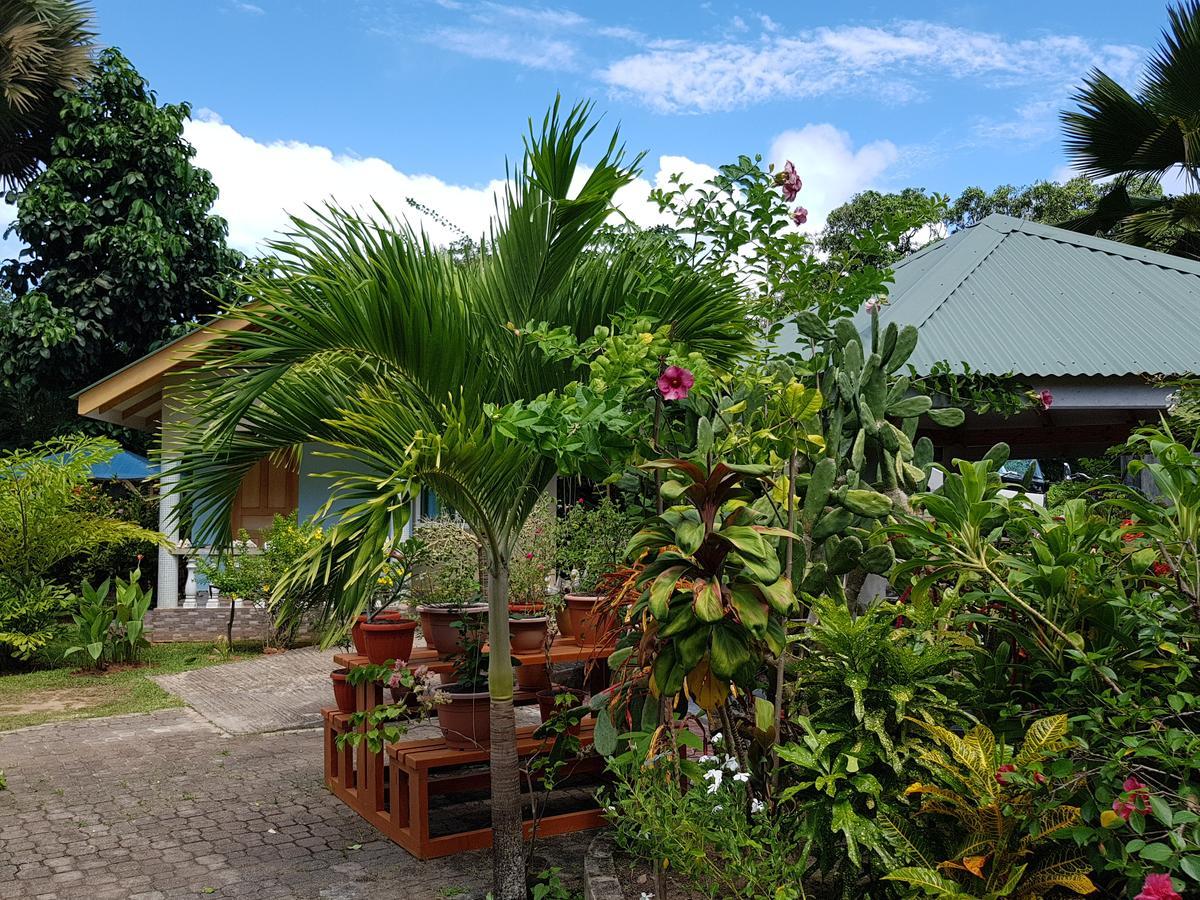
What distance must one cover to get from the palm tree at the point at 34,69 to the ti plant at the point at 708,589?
1842 centimetres

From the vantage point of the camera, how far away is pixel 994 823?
2594mm

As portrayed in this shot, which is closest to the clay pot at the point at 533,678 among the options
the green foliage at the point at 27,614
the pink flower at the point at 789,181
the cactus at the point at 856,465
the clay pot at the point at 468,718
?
the clay pot at the point at 468,718

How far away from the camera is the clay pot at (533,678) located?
5.70 meters

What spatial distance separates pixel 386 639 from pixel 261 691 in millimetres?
4072

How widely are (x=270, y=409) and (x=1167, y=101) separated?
1257cm

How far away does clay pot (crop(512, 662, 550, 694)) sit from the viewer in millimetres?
5699

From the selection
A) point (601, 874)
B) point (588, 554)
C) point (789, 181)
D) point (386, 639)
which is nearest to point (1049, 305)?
point (588, 554)

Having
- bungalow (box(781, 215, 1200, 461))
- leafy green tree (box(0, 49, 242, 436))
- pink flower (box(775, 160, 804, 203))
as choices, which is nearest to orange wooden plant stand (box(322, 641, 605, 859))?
pink flower (box(775, 160, 804, 203))

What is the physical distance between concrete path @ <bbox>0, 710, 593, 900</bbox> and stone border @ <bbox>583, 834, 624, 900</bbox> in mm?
301

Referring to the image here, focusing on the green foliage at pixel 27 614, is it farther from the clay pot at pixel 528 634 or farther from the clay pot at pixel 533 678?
the clay pot at pixel 528 634

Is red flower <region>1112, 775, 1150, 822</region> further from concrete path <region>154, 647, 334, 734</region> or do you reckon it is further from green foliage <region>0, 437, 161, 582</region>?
green foliage <region>0, 437, 161, 582</region>

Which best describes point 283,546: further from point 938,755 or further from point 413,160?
point 938,755

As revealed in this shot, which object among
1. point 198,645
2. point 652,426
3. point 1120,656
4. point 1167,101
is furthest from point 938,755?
point 1167,101

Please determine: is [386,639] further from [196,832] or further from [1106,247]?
[1106,247]
